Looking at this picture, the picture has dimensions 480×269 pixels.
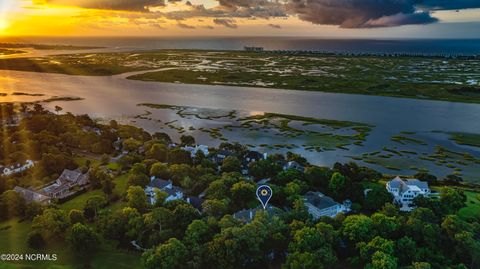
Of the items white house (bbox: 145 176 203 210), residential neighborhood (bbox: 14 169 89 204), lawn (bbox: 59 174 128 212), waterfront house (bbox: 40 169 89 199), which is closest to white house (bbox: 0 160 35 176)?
residential neighborhood (bbox: 14 169 89 204)

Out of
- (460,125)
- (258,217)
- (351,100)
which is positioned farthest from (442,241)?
(351,100)

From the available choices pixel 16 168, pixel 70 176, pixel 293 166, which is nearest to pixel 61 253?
pixel 70 176

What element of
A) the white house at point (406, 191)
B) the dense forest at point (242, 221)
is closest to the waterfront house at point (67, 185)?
the dense forest at point (242, 221)

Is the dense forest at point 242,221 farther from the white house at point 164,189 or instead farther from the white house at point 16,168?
the white house at point 164,189

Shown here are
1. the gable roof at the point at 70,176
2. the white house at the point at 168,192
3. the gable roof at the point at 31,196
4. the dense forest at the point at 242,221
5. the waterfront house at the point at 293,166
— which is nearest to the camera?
the dense forest at the point at 242,221

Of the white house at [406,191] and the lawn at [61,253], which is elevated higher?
the white house at [406,191]

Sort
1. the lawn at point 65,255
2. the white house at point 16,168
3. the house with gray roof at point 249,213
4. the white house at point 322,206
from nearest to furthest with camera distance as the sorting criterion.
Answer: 1. the lawn at point 65,255
2. the house with gray roof at point 249,213
3. the white house at point 322,206
4. the white house at point 16,168

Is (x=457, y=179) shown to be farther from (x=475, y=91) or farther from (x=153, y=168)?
(x=475, y=91)

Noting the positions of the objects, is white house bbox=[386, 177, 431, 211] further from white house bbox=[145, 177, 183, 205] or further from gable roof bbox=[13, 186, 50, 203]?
gable roof bbox=[13, 186, 50, 203]
